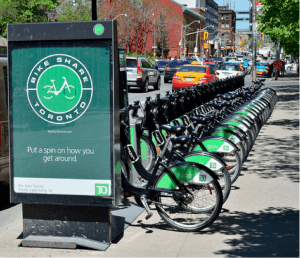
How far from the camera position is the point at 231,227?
5488mm

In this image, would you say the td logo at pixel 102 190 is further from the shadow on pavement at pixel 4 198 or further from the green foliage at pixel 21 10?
the green foliage at pixel 21 10

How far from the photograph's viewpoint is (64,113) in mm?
4832

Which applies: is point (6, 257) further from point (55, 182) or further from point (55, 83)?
point (55, 83)

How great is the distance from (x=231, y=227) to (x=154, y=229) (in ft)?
2.85

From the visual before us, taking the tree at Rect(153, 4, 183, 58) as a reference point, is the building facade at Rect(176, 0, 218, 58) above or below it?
above

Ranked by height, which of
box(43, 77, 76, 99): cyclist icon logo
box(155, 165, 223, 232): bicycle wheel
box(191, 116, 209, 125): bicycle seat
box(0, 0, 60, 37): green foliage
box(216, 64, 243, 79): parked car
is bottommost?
box(155, 165, 223, 232): bicycle wheel

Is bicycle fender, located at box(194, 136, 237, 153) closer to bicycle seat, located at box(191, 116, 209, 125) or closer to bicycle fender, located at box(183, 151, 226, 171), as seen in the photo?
bicycle seat, located at box(191, 116, 209, 125)

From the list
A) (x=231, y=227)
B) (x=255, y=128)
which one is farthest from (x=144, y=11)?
(x=231, y=227)

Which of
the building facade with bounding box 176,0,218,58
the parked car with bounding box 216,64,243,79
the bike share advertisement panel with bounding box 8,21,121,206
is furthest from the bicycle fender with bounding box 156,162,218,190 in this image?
the building facade with bounding box 176,0,218,58

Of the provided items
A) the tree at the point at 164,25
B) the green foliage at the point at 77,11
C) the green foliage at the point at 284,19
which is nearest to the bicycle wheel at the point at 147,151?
the green foliage at the point at 284,19

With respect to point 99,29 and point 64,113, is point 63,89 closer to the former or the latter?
point 64,113

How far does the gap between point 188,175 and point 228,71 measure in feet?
97.7

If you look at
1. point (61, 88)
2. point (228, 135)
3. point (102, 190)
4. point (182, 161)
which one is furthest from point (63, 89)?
point (228, 135)

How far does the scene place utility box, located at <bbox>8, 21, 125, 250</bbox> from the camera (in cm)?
477
